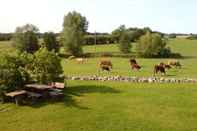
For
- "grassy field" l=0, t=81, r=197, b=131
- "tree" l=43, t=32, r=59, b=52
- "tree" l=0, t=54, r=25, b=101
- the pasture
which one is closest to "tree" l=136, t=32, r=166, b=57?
"tree" l=43, t=32, r=59, b=52

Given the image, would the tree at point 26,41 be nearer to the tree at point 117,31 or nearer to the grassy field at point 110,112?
the tree at point 117,31

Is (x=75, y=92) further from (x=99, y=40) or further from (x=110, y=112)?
(x=99, y=40)

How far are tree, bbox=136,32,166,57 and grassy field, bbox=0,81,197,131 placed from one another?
216 ft

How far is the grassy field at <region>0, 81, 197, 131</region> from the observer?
23.9 metres

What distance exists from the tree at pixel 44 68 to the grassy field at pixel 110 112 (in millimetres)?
1852

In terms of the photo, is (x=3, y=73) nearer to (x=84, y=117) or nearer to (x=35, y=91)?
(x=35, y=91)

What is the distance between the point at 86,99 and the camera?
29938mm

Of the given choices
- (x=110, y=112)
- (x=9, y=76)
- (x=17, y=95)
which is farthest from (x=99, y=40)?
(x=110, y=112)

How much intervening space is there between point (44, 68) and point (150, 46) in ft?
226

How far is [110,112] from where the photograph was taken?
26.5 m

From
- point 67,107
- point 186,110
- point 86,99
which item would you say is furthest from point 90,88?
point 186,110

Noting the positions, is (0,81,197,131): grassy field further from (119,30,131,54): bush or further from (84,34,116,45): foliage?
(84,34,116,45): foliage

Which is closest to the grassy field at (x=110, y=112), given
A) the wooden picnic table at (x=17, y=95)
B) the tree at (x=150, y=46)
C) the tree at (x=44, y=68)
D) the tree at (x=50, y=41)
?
the wooden picnic table at (x=17, y=95)

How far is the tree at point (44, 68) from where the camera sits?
33094 mm
